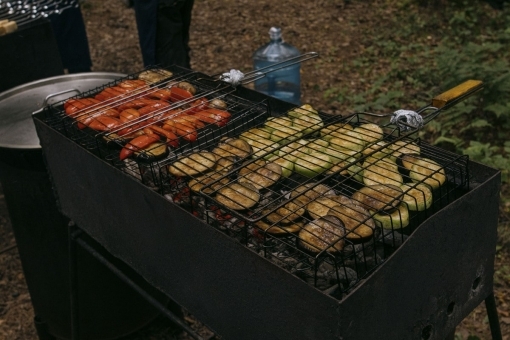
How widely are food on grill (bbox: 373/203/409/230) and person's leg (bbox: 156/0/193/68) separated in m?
4.41

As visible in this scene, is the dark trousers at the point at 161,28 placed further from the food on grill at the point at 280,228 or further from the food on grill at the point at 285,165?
the food on grill at the point at 280,228

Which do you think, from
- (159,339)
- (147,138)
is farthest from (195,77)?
(159,339)

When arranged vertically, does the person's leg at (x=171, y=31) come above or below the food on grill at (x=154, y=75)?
below

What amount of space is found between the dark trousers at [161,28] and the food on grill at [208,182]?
3914mm

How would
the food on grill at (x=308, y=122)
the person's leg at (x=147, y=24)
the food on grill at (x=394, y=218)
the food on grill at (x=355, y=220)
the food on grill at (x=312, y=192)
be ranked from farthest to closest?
1. the person's leg at (x=147, y=24)
2. the food on grill at (x=308, y=122)
3. the food on grill at (x=312, y=192)
4. the food on grill at (x=394, y=218)
5. the food on grill at (x=355, y=220)

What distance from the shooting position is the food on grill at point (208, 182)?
2422mm

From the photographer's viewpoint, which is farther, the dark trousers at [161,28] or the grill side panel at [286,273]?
the dark trousers at [161,28]

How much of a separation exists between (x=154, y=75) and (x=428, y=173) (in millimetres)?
1836

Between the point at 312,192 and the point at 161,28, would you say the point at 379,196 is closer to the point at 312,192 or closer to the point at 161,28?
the point at 312,192

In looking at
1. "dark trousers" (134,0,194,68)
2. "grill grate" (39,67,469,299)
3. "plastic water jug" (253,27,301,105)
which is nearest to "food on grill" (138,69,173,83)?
"grill grate" (39,67,469,299)

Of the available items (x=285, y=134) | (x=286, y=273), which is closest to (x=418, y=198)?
(x=286, y=273)

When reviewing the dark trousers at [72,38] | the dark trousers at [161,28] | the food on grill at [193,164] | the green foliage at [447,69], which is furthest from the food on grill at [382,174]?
the dark trousers at [72,38]

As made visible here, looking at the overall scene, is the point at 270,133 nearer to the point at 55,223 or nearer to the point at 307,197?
the point at 307,197

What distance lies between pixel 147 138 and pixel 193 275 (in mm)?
709
